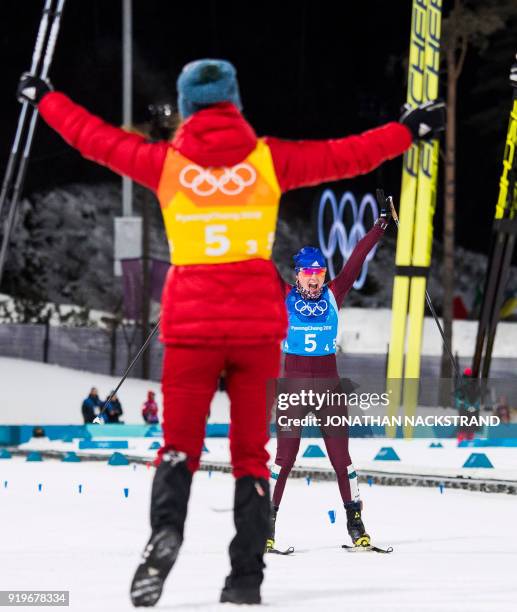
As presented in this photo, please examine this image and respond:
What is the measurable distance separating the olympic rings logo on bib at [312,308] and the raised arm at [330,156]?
2909mm

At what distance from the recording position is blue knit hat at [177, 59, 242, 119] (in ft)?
18.0

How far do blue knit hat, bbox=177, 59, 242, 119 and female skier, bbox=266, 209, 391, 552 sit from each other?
2.73 meters

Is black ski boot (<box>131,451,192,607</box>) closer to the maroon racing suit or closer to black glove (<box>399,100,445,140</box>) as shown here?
black glove (<box>399,100,445,140</box>)

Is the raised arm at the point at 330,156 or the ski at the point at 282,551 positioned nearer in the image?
the raised arm at the point at 330,156

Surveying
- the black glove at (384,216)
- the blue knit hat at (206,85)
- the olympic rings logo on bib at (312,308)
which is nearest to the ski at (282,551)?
the olympic rings logo on bib at (312,308)

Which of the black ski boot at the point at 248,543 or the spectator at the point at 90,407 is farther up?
the spectator at the point at 90,407

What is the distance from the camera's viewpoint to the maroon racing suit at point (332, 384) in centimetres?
829

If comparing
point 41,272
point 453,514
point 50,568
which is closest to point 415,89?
point 453,514

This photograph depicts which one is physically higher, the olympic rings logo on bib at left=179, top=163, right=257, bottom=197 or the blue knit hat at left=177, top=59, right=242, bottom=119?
the blue knit hat at left=177, top=59, right=242, bottom=119

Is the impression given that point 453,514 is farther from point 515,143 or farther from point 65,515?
point 515,143

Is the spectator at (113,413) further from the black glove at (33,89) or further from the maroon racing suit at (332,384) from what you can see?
the black glove at (33,89)

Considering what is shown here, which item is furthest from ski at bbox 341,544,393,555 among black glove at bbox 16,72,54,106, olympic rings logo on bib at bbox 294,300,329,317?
black glove at bbox 16,72,54,106

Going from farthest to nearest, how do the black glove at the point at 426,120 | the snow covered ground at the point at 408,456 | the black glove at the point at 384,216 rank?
the snow covered ground at the point at 408,456 → the black glove at the point at 384,216 → the black glove at the point at 426,120

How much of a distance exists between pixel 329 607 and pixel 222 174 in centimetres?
170
